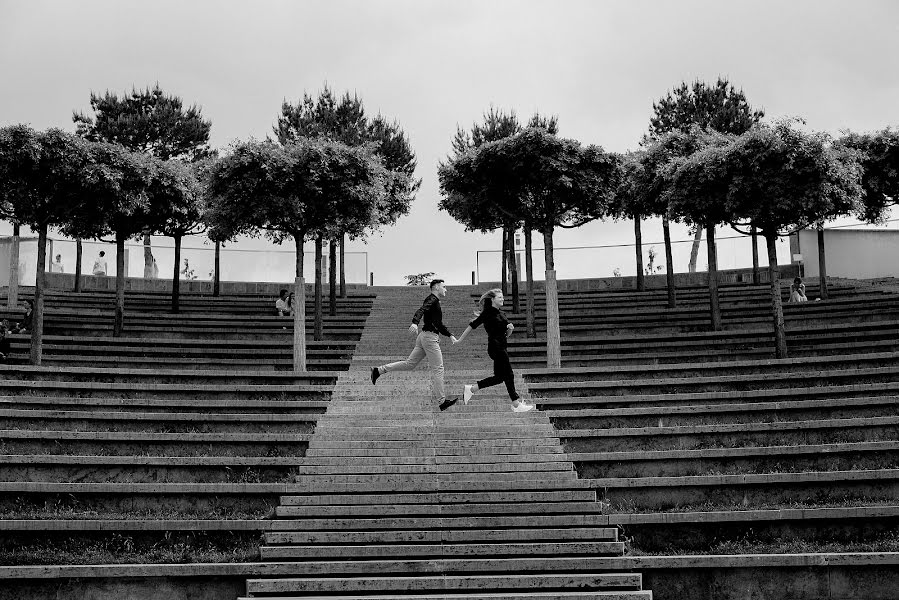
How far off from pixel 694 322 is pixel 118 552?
16.3m

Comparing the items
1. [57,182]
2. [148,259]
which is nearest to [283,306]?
[57,182]

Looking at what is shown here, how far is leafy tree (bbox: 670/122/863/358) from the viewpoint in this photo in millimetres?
19984

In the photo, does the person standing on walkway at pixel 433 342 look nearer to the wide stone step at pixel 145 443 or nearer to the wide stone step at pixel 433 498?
the wide stone step at pixel 145 443

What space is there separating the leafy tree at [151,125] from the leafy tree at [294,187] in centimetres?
2292

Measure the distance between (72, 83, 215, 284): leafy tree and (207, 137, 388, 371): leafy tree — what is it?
2292 centimetres

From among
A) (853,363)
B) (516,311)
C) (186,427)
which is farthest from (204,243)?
(853,363)

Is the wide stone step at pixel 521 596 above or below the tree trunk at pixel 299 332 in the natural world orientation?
below

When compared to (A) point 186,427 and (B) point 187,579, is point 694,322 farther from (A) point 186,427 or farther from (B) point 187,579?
(B) point 187,579

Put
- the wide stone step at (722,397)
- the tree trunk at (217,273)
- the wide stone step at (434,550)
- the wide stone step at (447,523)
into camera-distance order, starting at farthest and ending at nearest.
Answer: the tree trunk at (217,273) → the wide stone step at (722,397) → the wide stone step at (447,523) → the wide stone step at (434,550)

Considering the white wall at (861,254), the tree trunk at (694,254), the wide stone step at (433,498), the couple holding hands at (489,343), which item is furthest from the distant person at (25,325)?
the white wall at (861,254)

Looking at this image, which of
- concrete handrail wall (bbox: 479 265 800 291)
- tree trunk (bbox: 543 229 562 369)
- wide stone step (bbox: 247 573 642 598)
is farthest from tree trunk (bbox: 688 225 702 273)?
wide stone step (bbox: 247 573 642 598)

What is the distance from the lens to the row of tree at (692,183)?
20125 millimetres

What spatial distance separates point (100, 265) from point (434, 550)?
24734mm

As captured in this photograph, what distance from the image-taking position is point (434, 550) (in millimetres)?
10969
